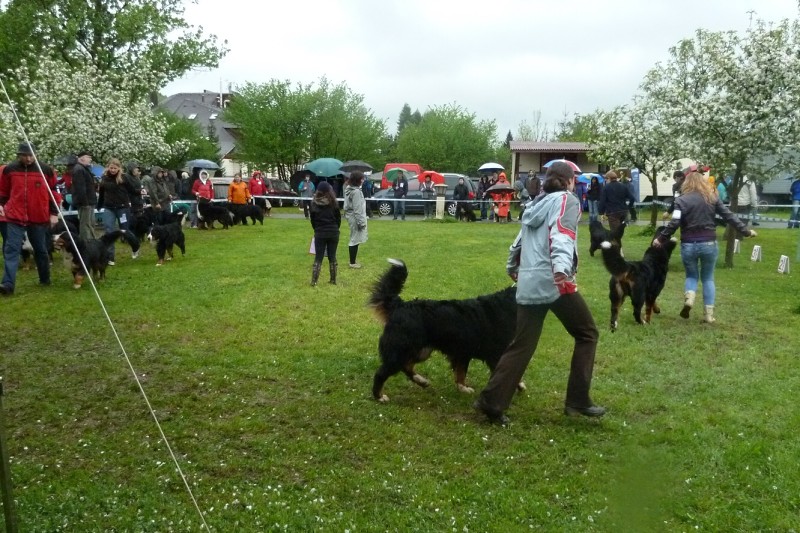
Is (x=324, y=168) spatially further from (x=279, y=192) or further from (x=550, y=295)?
(x=550, y=295)

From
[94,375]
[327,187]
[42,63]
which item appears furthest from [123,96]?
[94,375]

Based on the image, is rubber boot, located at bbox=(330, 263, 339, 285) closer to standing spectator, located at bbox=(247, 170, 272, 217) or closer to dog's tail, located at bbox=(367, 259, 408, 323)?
dog's tail, located at bbox=(367, 259, 408, 323)

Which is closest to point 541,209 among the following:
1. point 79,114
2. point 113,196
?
point 113,196

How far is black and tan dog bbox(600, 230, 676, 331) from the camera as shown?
7219mm

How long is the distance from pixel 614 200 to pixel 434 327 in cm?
942

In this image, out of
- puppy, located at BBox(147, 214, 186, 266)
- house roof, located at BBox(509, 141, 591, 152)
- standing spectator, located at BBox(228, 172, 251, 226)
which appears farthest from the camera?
house roof, located at BBox(509, 141, 591, 152)

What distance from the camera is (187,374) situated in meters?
5.75

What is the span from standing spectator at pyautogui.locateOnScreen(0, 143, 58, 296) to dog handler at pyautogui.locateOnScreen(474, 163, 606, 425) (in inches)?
271

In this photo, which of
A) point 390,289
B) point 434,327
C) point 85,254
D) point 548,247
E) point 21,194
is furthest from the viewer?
point 85,254

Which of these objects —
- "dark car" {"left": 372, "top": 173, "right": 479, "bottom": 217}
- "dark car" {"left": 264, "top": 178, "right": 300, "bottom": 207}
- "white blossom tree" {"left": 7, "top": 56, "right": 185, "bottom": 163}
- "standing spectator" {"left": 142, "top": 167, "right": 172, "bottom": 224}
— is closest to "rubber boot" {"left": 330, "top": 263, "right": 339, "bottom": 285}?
"standing spectator" {"left": 142, "top": 167, "right": 172, "bottom": 224}

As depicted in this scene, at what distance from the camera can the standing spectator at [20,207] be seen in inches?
342

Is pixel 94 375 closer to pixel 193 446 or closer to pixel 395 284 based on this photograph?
pixel 193 446

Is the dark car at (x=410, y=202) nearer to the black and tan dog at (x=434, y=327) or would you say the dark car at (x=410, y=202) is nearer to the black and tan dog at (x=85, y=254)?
the black and tan dog at (x=85, y=254)

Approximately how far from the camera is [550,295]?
14.4 feet
